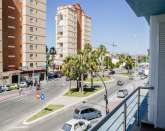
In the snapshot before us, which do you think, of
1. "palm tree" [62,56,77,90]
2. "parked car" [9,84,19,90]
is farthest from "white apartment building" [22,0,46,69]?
"palm tree" [62,56,77,90]

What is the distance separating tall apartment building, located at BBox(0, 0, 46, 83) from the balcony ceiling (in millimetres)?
48434

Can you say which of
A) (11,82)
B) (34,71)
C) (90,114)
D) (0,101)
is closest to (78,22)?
(34,71)

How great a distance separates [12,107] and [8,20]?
26.3 m

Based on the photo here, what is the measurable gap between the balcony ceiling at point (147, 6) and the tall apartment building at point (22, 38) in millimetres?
48434

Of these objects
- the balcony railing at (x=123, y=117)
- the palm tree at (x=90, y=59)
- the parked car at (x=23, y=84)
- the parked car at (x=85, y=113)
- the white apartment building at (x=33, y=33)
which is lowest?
the parked car at (x=85, y=113)

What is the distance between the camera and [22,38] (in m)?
59.9

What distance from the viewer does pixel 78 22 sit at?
96500 mm

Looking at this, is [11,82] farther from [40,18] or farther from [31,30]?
Answer: [40,18]

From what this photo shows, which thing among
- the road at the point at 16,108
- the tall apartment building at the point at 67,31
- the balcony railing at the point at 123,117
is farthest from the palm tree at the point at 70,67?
the tall apartment building at the point at 67,31

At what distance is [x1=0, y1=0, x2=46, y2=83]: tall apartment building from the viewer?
54.6 m

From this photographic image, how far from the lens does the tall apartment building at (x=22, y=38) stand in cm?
5456

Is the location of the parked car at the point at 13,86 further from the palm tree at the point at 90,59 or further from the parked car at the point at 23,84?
the palm tree at the point at 90,59

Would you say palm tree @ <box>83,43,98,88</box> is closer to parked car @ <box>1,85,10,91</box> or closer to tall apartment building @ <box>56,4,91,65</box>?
parked car @ <box>1,85,10,91</box>

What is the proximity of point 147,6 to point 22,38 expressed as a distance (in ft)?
184
